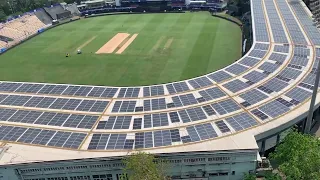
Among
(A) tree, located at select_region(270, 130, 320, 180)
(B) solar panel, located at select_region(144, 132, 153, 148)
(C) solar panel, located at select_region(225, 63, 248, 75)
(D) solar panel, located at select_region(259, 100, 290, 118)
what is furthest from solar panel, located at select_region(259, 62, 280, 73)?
(B) solar panel, located at select_region(144, 132, 153, 148)

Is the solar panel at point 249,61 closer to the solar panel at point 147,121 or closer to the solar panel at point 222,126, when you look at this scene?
the solar panel at point 222,126

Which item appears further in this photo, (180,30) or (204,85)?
(180,30)

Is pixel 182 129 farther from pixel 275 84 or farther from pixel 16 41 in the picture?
pixel 16 41

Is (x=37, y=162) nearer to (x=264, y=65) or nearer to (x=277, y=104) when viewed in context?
(x=277, y=104)

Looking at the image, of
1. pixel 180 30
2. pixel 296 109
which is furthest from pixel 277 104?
pixel 180 30

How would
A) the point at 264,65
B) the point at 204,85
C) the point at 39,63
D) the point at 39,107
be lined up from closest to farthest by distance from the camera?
1. the point at 39,107
2. the point at 204,85
3. the point at 264,65
4. the point at 39,63

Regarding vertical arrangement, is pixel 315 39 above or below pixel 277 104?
above

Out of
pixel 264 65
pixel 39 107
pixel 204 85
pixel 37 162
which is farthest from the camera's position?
pixel 264 65
